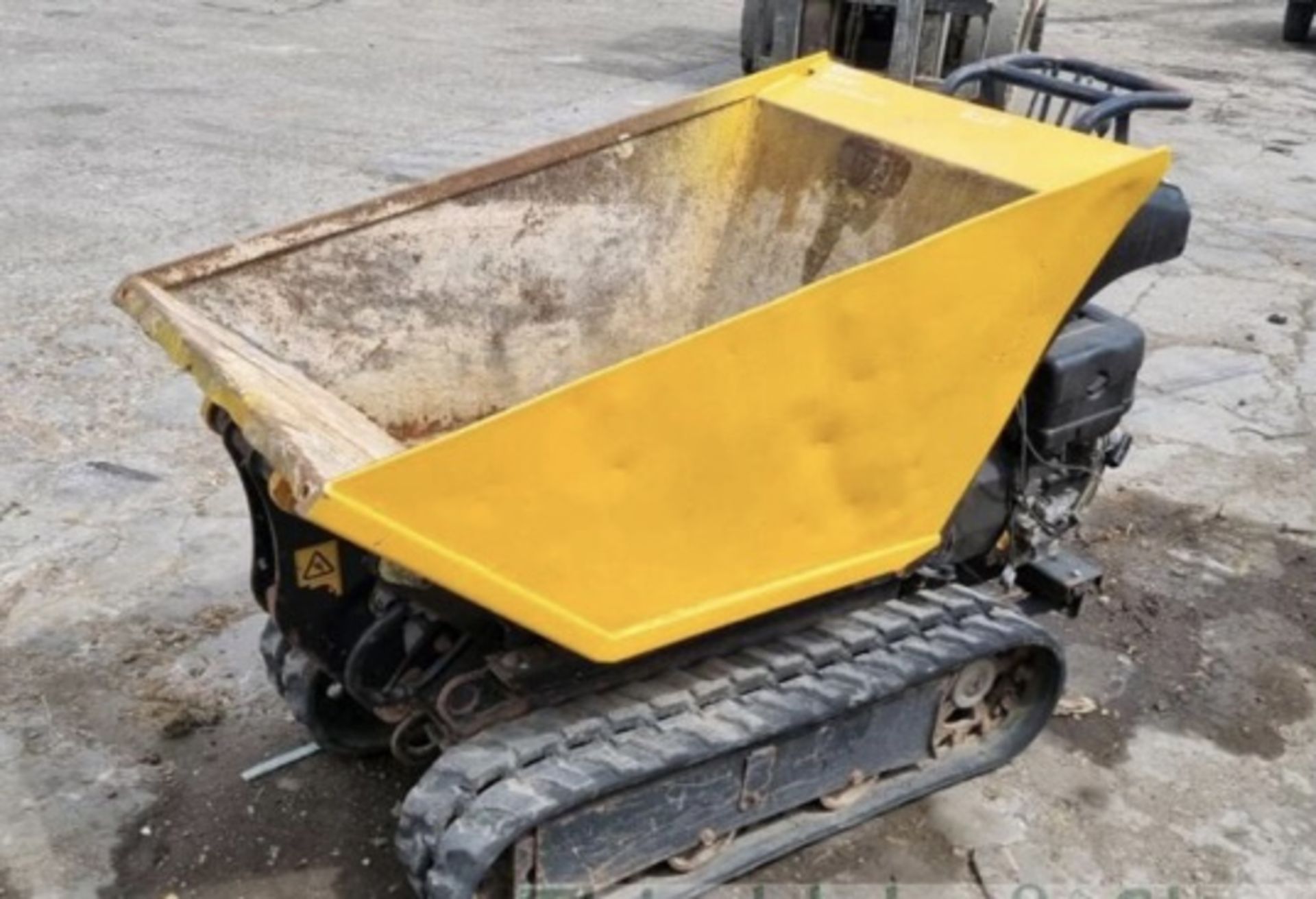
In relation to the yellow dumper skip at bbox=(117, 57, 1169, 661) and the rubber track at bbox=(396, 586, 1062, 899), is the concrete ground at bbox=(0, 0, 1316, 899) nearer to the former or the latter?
the rubber track at bbox=(396, 586, 1062, 899)

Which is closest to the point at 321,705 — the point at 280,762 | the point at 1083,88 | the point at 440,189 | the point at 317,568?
the point at 280,762

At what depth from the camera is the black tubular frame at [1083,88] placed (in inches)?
131

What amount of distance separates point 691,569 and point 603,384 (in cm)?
48

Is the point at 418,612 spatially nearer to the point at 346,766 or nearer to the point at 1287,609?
the point at 346,766

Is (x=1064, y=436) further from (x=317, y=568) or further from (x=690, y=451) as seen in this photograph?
(x=317, y=568)

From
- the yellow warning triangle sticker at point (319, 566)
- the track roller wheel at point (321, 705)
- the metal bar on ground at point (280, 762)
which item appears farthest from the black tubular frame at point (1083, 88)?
the metal bar on ground at point (280, 762)

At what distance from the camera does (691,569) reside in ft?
8.91

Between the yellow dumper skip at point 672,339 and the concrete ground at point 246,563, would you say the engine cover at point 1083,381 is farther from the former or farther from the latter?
the concrete ground at point 246,563

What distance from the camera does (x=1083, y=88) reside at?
3574 millimetres

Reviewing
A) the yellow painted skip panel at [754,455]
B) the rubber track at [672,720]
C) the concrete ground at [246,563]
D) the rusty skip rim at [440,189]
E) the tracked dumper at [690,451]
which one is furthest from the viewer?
the concrete ground at [246,563]

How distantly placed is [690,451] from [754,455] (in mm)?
152

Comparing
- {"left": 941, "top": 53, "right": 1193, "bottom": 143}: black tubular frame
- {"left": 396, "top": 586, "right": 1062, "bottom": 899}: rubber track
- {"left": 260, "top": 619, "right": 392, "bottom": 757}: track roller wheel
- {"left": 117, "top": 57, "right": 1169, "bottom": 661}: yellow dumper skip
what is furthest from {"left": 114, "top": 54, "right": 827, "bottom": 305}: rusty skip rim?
{"left": 396, "top": 586, "right": 1062, "bottom": 899}: rubber track

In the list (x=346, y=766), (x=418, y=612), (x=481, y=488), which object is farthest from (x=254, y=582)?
(x=481, y=488)

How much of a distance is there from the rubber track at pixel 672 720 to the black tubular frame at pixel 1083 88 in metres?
1.13
